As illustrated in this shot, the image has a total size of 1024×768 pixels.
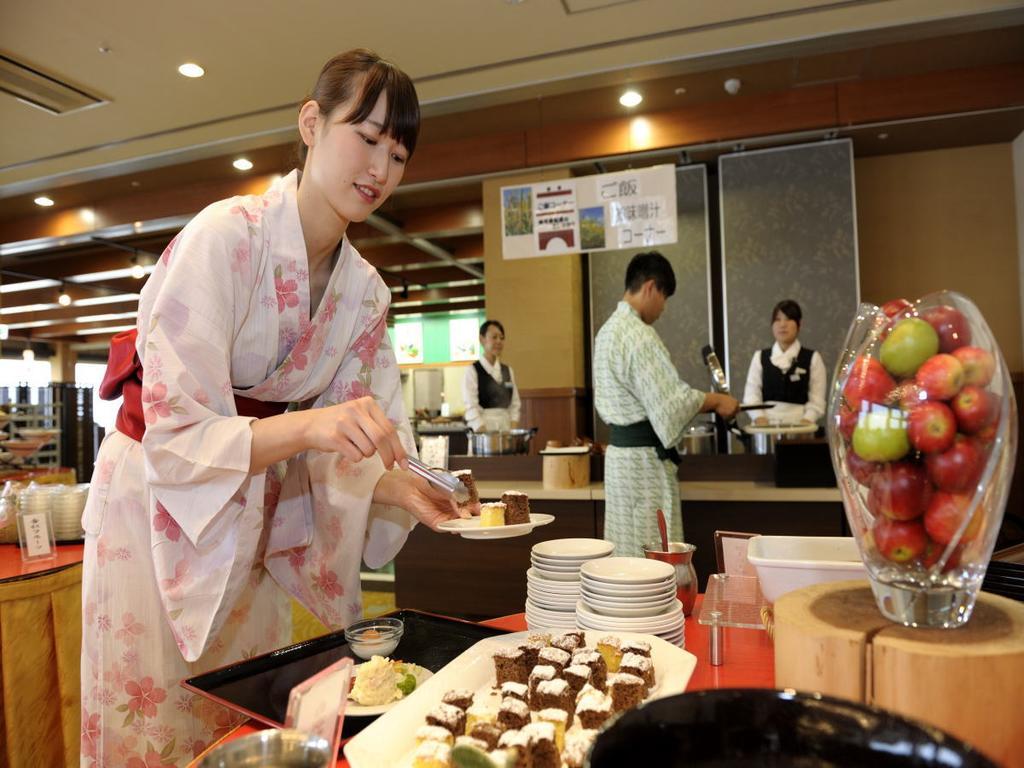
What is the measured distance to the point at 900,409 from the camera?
705 mm

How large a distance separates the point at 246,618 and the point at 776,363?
4.60 meters

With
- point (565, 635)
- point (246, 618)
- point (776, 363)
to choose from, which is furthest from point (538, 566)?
point (776, 363)

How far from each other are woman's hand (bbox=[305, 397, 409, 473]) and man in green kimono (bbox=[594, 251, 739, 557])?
2144 mm

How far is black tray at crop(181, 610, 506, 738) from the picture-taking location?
98cm

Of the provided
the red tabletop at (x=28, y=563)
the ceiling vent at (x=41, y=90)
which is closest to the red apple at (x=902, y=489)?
the red tabletop at (x=28, y=563)

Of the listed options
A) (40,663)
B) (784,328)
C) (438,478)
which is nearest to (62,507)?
(40,663)

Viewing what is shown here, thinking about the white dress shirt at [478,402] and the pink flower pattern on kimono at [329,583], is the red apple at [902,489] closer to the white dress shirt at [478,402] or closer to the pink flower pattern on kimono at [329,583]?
the pink flower pattern on kimono at [329,583]

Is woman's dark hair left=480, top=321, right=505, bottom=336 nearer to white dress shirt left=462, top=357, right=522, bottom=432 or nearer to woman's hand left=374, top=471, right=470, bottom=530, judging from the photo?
white dress shirt left=462, top=357, right=522, bottom=432

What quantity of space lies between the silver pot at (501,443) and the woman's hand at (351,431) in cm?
310

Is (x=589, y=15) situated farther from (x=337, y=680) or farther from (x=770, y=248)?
(x=337, y=680)

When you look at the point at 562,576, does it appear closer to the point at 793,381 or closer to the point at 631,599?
the point at 631,599

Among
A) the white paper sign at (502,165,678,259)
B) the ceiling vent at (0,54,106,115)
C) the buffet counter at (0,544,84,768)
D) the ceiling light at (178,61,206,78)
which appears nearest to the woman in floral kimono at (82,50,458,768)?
the buffet counter at (0,544,84,768)

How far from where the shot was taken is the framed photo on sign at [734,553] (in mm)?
1394

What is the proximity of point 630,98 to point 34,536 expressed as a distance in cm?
460
